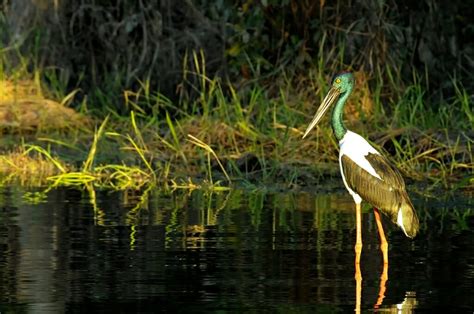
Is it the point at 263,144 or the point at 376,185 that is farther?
the point at 263,144

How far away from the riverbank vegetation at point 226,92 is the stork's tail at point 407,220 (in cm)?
394

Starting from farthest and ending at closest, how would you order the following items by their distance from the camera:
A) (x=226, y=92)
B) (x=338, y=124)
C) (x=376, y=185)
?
(x=226, y=92), (x=338, y=124), (x=376, y=185)

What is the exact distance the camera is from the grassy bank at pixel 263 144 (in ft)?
49.2

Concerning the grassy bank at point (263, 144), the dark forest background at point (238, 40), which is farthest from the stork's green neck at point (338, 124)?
the dark forest background at point (238, 40)

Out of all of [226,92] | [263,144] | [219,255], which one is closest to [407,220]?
[219,255]

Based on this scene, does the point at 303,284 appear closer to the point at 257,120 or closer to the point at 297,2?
the point at 257,120

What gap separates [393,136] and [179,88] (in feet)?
16.4

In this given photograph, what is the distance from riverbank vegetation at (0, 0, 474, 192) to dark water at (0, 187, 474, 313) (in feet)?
3.69

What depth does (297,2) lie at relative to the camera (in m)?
18.6

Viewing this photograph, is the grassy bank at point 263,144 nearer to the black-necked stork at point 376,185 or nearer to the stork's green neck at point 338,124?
the stork's green neck at point 338,124

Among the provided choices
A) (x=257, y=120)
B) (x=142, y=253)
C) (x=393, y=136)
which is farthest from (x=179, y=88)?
(x=142, y=253)

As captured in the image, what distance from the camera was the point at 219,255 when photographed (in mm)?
10219

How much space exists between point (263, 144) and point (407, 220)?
572 cm

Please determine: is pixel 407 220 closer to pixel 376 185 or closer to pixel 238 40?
pixel 376 185
